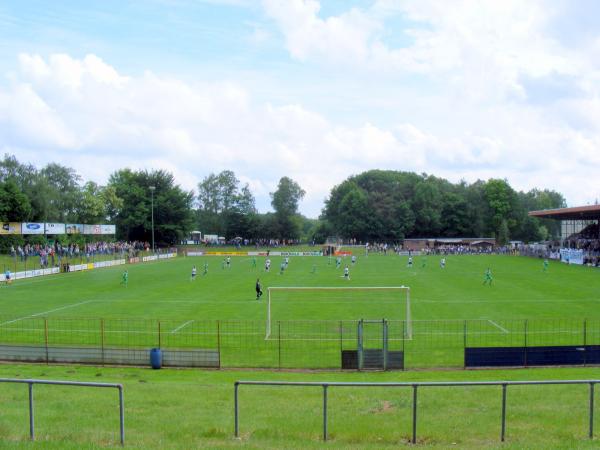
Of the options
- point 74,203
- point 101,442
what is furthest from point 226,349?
point 74,203

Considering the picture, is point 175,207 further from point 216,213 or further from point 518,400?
point 518,400

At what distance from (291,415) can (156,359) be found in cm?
989

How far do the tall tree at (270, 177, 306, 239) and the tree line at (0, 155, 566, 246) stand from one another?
22cm

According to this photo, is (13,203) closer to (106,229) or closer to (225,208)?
(106,229)

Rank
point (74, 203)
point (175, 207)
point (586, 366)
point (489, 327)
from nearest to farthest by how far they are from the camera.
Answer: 1. point (586, 366)
2. point (489, 327)
3. point (74, 203)
4. point (175, 207)

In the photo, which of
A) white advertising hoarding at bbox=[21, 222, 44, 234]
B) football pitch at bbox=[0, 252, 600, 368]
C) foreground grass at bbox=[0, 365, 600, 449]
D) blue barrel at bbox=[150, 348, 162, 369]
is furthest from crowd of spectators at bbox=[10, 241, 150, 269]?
foreground grass at bbox=[0, 365, 600, 449]

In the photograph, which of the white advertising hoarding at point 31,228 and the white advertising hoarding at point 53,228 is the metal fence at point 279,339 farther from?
the white advertising hoarding at point 53,228

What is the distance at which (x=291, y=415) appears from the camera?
473 inches

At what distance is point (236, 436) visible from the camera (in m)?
9.79

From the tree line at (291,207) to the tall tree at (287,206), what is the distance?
225mm

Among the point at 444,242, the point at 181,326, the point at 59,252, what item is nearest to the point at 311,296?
the point at 181,326

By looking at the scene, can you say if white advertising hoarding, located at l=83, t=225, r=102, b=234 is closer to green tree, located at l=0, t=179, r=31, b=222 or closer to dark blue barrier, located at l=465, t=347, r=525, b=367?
green tree, located at l=0, t=179, r=31, b=222

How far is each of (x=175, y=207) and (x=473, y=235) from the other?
63587mm

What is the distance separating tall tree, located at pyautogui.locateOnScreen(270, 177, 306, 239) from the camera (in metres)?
126
